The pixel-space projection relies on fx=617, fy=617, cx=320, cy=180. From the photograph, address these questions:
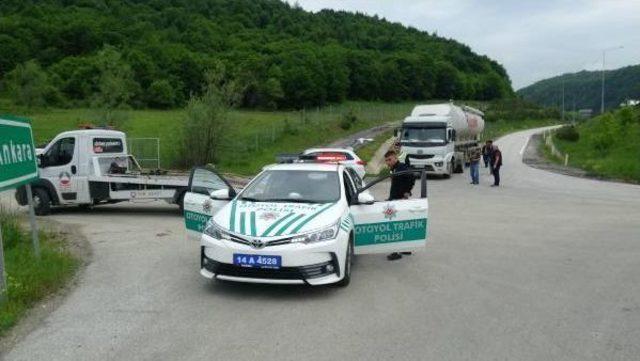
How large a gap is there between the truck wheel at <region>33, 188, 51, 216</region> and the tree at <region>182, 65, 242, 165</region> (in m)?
14.6

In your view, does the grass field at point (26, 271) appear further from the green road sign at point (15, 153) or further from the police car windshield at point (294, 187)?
the police car windshield at point (294, 187)

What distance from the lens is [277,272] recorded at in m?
6.89

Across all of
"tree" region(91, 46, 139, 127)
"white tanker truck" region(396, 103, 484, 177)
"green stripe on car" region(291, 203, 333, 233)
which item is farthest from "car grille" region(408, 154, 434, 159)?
"green stripe on car" region(291, 203, 333, 233)

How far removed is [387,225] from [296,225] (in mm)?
1788

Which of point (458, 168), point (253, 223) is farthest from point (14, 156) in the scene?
point (458, 168)

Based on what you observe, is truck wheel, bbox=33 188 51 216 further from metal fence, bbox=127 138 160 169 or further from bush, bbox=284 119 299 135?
bush, bbox=284 119 299 135

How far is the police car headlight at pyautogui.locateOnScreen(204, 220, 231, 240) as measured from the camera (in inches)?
281

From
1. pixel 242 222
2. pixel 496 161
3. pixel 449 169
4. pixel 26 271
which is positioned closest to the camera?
pixel 242 222

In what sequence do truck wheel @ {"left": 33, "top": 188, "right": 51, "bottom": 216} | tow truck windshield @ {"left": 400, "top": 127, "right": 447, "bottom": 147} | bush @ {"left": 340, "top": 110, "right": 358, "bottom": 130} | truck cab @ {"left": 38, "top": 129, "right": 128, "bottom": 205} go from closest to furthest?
1. truck cab @ {"left": 38, "top": 129, "right": 128, "bottom": 205}
2. truck wheel @ {"left": 33, "top": 188, "right": 51, "bottom": 216}
3. tow truck windshield @ {"left": 400, "top": 127, "right": 447, "bottom": 147}
4. bush @ {"left": 340, "top": 110, "right": 358, "bottom": 130}

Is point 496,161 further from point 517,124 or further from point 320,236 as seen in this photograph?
point 517,124

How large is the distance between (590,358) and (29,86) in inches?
2764

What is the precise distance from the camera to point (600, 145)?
133 ft

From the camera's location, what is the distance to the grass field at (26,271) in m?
6.38

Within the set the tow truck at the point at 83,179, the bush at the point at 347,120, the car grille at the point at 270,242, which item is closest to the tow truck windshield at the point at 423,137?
the tow truck at the point at 83,179
